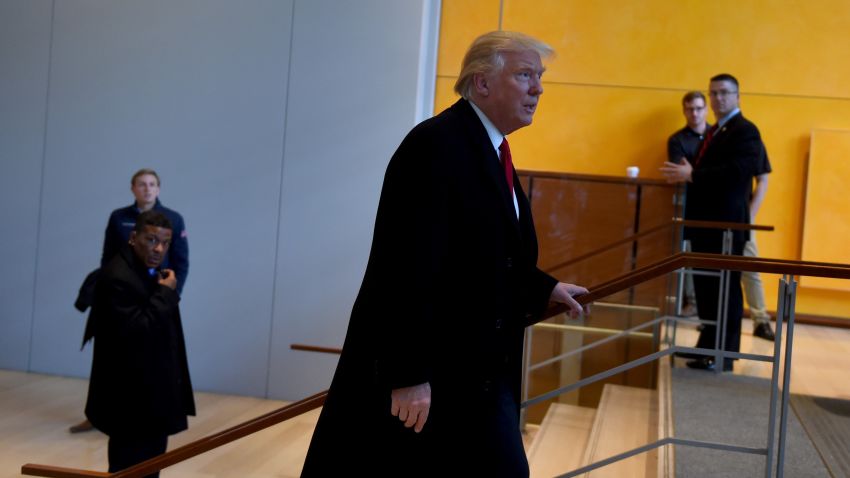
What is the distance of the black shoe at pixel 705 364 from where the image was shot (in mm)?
4473

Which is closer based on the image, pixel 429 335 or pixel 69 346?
pixel 429 335

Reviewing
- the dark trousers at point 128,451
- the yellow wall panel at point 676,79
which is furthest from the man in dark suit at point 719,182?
the dark trousers at point 128,451

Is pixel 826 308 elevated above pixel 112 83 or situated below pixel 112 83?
below

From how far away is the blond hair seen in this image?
1.93 meters

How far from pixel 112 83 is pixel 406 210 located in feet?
17.3

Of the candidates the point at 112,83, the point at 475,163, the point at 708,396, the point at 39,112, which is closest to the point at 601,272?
the point at 708,396

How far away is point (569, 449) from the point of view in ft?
12.7

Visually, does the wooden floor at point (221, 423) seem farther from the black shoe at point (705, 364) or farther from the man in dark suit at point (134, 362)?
the man in dark suit at point (134, 362)

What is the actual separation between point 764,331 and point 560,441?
159 centimetres

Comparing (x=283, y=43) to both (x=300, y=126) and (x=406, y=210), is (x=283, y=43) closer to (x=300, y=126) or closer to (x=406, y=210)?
(x=300, y=126)

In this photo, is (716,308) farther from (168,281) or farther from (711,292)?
(168,281)

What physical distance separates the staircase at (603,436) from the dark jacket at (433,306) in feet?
4.45

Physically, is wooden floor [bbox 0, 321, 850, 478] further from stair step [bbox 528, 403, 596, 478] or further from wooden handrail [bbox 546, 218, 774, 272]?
stair step [bbox 528, 403, 596, 478]

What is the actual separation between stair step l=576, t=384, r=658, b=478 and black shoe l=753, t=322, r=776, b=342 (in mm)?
701
